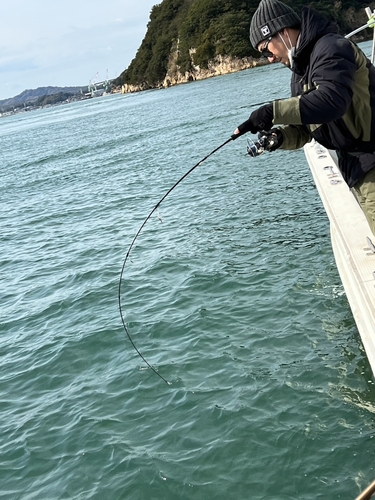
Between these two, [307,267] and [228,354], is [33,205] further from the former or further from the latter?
[228,354]

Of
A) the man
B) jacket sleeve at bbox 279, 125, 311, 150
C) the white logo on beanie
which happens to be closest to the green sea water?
the man

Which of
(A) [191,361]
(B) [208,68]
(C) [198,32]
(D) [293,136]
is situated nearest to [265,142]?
(D) [293,136]

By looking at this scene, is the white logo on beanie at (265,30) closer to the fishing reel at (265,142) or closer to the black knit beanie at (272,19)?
the black knit beanie at (272,19)

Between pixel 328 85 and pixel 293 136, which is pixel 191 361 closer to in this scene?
pixel 293 136

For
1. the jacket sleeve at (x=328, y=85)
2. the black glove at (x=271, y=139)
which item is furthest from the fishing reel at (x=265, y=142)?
the jacket sleeve at (x=328, y=85)

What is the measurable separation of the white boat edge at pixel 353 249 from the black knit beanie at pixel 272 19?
215 centimetres

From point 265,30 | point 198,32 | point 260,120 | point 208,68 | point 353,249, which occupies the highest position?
point 198,32

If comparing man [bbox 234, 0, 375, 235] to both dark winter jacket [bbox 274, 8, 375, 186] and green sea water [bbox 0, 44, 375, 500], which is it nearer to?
dark winter jacket [bbox 274, 8, 375, 186]

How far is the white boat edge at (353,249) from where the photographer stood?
15.9 feet

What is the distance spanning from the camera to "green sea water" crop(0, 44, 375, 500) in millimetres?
5066

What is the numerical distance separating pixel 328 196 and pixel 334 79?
3.96 m

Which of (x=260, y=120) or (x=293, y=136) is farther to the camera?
(x=293, y=136)

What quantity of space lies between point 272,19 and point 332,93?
78 centimetres

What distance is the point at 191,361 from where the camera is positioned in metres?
6.89
